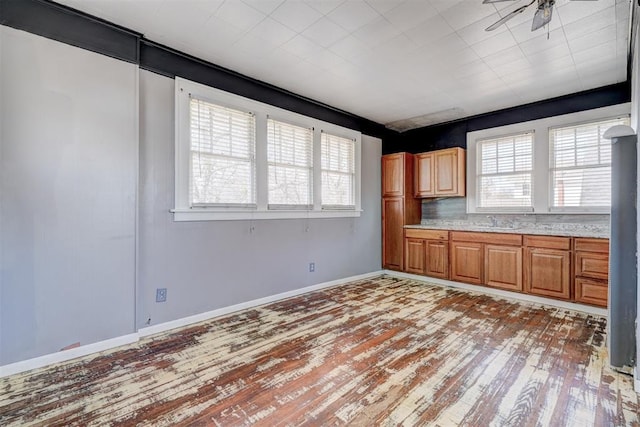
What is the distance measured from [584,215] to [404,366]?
344 centimetres

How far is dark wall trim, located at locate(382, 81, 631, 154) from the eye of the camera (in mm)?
3666

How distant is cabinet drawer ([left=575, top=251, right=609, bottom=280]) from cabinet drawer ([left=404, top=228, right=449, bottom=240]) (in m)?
1.57

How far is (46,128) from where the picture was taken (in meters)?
2.27

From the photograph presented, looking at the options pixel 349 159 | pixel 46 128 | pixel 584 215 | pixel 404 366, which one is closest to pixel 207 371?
pixel 404 366

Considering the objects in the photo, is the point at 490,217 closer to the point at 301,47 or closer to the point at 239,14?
the point at 301,47

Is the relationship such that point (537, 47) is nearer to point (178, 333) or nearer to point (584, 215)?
point (584, 215)

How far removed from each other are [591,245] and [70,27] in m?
5.52

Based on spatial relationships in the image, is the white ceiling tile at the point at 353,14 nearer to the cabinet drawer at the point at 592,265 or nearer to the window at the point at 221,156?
the window at the point at 221,156

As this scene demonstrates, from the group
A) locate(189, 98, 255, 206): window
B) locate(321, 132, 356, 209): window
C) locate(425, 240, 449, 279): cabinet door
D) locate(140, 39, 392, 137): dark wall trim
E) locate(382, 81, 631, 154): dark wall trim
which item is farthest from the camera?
locate(425, 240, 449, 279): cabinet door

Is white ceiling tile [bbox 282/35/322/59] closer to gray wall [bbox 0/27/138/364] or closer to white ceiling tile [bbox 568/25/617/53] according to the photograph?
gray wall [bbox 0/27/138/364]

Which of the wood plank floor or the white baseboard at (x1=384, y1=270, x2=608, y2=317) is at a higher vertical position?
the white baseboard at (x1=384, y1=270, x2=608, y2=317)

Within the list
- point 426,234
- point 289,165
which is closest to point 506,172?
point 426,234

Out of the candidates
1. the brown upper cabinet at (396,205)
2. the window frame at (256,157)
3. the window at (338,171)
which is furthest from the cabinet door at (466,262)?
the window at (338,171)

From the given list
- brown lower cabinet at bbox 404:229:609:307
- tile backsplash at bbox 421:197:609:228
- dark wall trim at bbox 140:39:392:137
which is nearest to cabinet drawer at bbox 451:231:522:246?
brown lower cabinet at bbox 404:229:609:307
